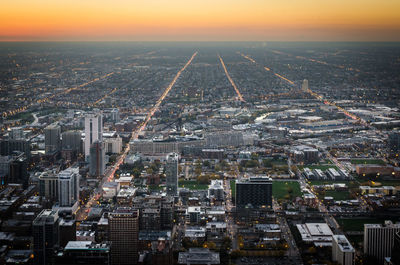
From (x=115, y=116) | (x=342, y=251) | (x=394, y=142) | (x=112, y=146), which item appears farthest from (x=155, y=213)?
(x=115, y=116)

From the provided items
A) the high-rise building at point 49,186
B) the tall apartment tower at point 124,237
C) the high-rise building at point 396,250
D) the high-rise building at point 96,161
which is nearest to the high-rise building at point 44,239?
the tall apartment tower at point 124,237

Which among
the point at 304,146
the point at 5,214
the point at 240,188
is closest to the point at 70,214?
the point at 5,214

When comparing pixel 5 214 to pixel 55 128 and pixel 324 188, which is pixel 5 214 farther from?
pixel 324 188

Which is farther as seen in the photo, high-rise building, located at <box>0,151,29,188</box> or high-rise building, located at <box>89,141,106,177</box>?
high-rise building, located at <box>89,141,106,177</box>

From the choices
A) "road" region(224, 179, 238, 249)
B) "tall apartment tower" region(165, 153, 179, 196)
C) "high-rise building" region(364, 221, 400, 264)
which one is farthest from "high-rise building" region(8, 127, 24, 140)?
"high-rise building" region(364, 221, 400, 264)

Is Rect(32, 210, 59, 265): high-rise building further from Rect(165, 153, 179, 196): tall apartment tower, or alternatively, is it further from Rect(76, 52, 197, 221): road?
Rect(165, 153, 179, 196): tall apartment tower

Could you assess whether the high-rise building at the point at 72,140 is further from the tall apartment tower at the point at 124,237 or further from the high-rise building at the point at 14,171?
the tall apartment tower at the point at 124,237
